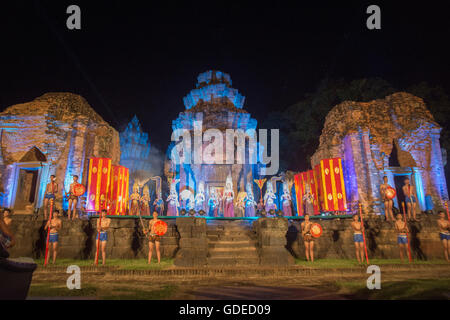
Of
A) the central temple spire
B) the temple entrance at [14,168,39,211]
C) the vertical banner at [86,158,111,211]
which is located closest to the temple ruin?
the central temple spire

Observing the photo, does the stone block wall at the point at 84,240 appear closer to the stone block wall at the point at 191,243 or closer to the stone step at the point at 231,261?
the stone block wall at the point at 191,243

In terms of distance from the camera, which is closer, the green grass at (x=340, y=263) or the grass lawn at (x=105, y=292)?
the grass lawn at (x=105, y=292)

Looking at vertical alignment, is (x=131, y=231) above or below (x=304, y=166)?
below

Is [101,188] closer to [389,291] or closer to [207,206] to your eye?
[207,206]

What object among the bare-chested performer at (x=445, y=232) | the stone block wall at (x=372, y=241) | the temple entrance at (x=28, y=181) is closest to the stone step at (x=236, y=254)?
the stone block wall at (x=372, y=241)

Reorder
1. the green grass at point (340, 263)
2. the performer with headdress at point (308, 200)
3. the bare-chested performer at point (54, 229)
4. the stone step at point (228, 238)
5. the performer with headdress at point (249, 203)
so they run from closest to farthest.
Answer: the green grass at point (340, 263) → the bare-chested performer at point (54, 229) → the stone step at point (228, 238) → the performer with headdress at point (308, 200) → the performer with headdress at point (249, 203)

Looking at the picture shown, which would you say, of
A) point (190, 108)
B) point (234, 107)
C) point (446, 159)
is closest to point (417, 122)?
point (446, 159)

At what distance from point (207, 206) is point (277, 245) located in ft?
40.4

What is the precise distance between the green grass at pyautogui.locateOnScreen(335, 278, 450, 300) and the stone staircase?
10.6ft

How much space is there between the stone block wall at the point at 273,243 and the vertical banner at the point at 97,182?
10915mm

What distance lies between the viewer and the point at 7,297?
3246 millimetres

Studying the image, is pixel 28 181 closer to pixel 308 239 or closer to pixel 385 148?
pixel 308 239

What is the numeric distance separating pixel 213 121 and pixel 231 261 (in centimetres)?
1559

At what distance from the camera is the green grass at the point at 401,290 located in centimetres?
514
